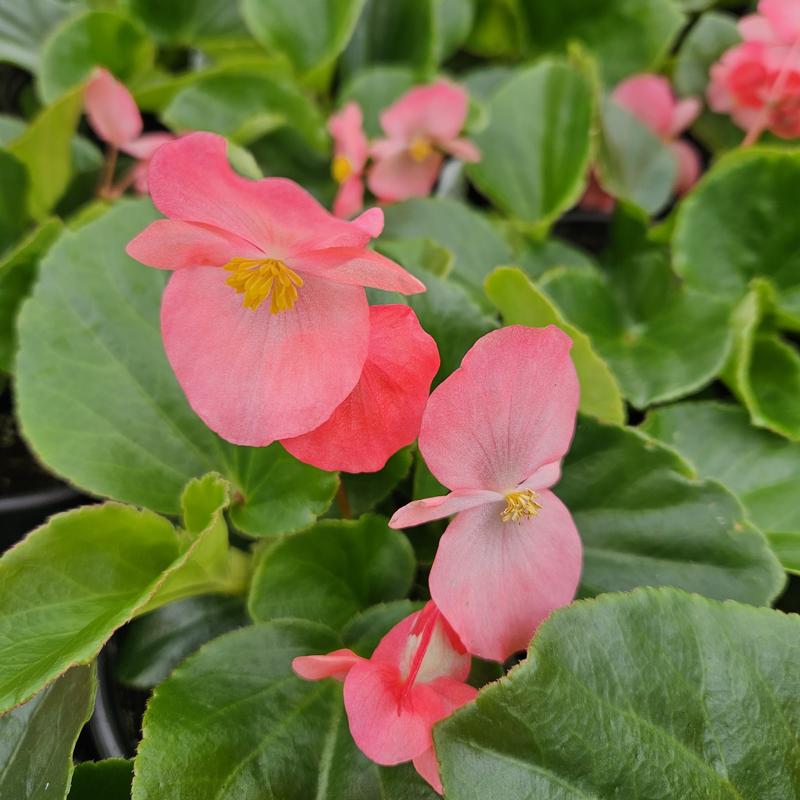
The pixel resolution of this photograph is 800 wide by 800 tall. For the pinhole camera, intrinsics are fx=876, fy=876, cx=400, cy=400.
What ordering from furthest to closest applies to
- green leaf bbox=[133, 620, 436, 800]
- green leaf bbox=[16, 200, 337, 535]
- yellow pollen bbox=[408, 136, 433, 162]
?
1. yellow pollen bbox=[408, 136, 433, 162]
2. green leaf bbox=[16, 200, 337, 535]
3. green leaf bbox=[133, 620, 436, 800]

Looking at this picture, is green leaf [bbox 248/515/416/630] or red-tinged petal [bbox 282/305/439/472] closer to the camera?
red-tinged petal [bbox 282/305/439/472]

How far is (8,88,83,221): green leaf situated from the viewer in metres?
0.75

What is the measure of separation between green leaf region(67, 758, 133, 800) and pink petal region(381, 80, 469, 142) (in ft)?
1.80

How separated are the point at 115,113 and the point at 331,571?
0.45 metres

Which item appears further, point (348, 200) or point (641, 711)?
point (348, 200)

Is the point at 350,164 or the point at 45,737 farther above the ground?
the point at 350,164

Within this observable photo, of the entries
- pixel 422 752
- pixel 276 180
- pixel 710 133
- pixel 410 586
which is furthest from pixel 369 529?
pixel 710 133

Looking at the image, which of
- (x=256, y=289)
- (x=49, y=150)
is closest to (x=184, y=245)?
(x=256, y=289)

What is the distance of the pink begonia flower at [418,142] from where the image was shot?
76cm

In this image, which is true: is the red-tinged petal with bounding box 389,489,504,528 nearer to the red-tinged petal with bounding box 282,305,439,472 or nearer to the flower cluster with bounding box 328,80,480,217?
the red-tinged petal with bounding box 282,305,439,472

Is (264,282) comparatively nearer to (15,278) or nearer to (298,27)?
(15,278)

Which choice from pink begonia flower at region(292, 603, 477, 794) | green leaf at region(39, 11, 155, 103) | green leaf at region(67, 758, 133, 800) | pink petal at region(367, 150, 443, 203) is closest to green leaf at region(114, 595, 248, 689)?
green leaf at region(67, 758, 133, 800)

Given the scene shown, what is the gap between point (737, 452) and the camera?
646 millimetres

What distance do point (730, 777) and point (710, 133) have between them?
0.71 metres
